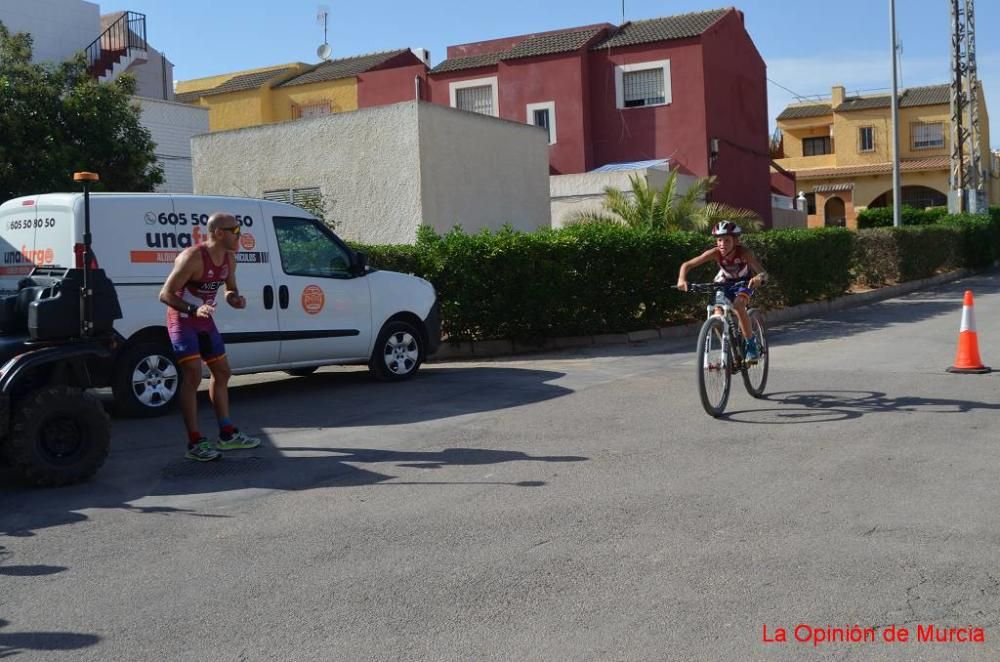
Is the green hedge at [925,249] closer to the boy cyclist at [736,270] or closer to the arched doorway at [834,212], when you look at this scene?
the boy cyclist at [736,270]

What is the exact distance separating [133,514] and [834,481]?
14.3 ft

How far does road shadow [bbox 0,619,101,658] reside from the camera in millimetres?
4410

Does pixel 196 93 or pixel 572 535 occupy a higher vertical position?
pixel 196 93

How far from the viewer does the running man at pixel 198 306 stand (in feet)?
25.5

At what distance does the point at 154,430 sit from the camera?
9258mm

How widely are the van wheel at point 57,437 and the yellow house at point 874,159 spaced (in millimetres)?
55130

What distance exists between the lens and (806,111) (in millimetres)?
62906

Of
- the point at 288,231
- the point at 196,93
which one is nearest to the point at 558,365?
the point at 288,231

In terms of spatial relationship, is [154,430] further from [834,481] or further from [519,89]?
[519,89]

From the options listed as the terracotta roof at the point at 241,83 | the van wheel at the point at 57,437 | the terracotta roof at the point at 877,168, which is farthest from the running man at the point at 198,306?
the terracotta roof at the point at 877,168

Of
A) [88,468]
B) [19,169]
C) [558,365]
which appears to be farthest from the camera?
[19,169]

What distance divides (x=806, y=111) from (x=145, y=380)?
58681 millimetres

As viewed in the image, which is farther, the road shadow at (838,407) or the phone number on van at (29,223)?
the phone number on van at (29,223)

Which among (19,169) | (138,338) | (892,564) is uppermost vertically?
(19,169)
